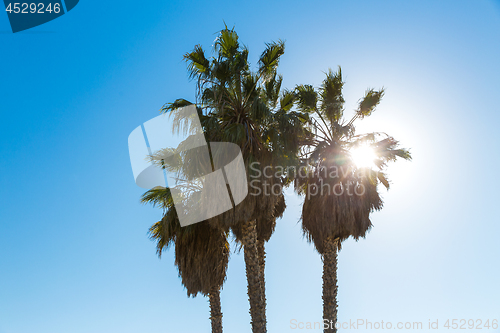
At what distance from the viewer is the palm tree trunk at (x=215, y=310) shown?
1164 cm

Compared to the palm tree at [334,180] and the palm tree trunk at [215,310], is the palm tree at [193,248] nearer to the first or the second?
the palm tree trunk at [215,310]

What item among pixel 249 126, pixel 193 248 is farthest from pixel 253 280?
pixel 249 126

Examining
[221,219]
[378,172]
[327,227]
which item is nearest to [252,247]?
[221,219]

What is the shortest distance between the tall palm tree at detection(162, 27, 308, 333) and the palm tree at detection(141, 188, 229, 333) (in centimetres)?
93

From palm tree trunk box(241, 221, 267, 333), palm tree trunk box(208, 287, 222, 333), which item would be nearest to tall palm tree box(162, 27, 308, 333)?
palm tree trunk box(241, 221, 267, 333)

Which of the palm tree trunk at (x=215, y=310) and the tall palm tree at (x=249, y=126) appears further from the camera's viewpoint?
the palm tree trunk at (x=215, y=310)

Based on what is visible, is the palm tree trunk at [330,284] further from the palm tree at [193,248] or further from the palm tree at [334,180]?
the palm tree at [193,248]

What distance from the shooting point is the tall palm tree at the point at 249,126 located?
10016 millimetres

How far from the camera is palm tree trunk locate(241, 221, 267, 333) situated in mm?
10320

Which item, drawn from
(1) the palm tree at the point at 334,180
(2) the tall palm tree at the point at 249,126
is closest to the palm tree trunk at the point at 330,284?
(1) the palm tree at the point at 334,180

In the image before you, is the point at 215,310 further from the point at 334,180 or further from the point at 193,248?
the point at 334,180

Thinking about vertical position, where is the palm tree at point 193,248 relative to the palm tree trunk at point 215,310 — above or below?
above

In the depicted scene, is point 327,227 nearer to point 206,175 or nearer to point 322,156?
point 322,156

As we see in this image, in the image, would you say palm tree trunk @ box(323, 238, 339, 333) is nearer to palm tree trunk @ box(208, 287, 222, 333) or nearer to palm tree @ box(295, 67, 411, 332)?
palm tree @ box(295, 67, 411, 332)
